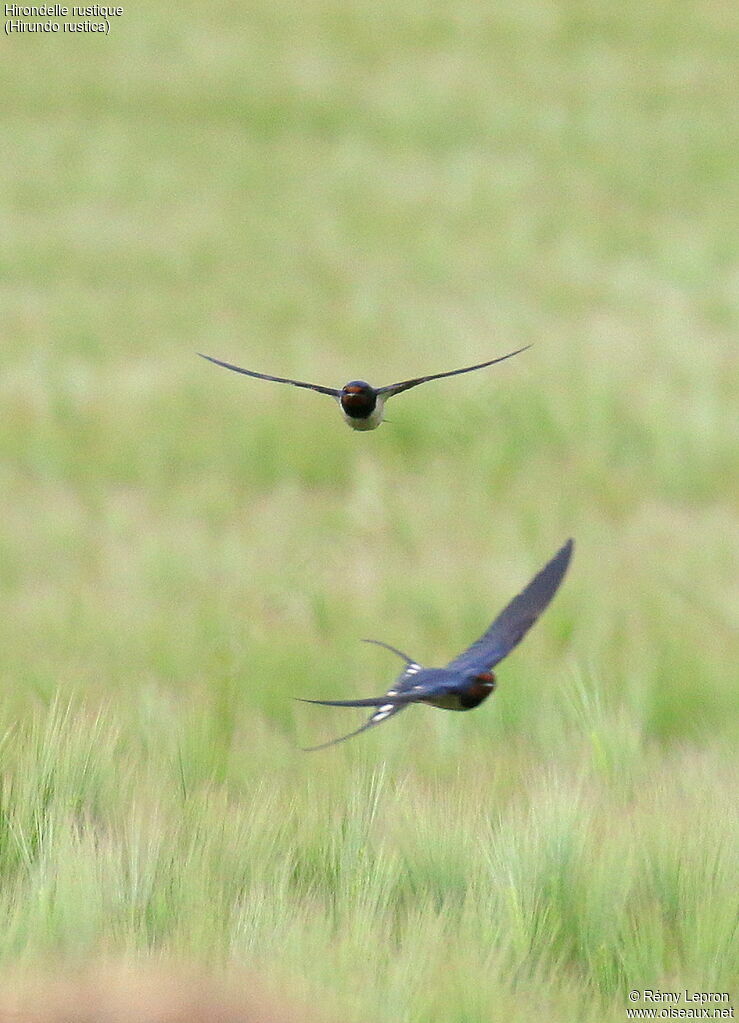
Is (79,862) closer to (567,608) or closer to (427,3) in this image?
(567,608)

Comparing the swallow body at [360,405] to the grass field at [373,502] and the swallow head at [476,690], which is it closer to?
the swallow head at [476,690]

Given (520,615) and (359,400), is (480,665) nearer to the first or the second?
(520,615)

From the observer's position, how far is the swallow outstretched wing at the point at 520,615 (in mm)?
1947

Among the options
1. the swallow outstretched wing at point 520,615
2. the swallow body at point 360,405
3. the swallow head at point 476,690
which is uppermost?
the swallow body at point 360,405

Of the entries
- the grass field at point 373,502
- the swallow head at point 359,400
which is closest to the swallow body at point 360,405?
the swallow head at point 359,400

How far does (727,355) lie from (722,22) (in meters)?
8.38

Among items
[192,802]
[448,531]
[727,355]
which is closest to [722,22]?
→ [727,355]

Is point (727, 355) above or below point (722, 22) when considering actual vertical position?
below

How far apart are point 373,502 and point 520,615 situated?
3805 millimetres

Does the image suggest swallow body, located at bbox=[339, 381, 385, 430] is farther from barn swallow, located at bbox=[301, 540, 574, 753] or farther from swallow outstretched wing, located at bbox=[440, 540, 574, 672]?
swallow outstretched wing, located at bbox=[440, 540, 574, 672]

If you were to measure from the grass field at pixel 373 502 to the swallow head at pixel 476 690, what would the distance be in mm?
582

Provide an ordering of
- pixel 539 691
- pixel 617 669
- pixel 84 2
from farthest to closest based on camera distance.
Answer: pixel 84 2 → pixel 617 669 → pixel 539 691

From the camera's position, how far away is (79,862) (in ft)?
7.94

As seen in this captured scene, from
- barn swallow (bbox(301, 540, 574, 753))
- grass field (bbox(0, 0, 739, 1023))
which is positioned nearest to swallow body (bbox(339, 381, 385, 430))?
barn swallow (bbox(301, 540, 574, 753))
